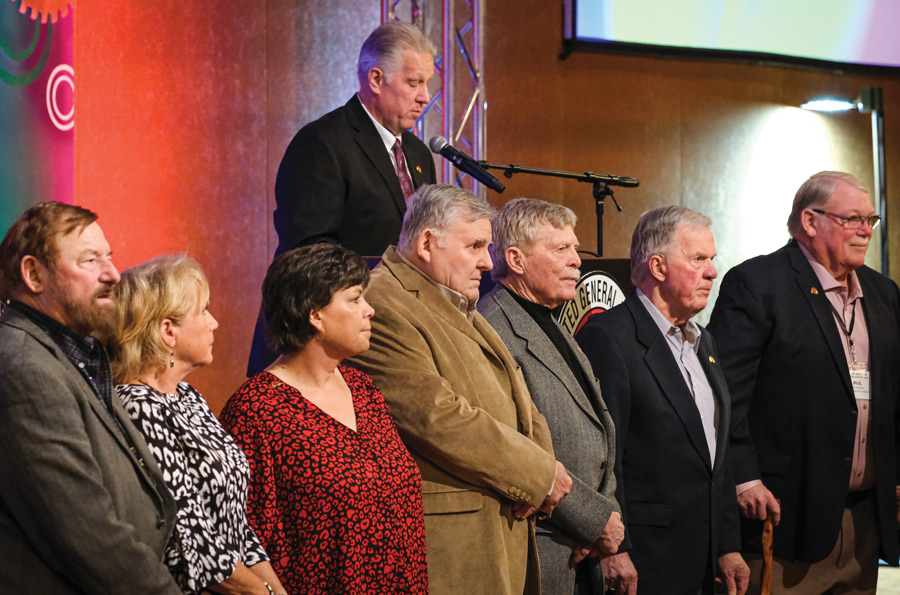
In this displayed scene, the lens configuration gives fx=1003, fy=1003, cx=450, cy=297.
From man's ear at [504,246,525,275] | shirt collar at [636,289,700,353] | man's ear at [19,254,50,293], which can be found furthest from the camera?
shirt collar at [636,289,700,353]

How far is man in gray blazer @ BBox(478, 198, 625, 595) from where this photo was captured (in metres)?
2.84

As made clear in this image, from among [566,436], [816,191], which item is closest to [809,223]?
[816,191]

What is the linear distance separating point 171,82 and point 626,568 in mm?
3311

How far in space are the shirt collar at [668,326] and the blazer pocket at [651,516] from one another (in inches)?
22.6

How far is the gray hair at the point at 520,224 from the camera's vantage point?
3.10 meters

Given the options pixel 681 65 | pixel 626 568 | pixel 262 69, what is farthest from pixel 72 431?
pixel 681 65

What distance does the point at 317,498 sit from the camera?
223 centimetres

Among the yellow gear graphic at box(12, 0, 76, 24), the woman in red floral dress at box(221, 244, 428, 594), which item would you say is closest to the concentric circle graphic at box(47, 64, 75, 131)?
the yellow gear graphic at box(12, 0, 76, 24)

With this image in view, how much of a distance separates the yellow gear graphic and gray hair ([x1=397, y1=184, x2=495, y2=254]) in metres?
1.82

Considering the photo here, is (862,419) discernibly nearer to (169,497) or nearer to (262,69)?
(169,497)

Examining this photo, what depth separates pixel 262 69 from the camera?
17.6 feet

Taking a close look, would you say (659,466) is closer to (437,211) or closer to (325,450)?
(437,211)

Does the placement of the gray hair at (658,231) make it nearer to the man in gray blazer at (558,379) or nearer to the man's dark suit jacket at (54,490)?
the man in gray blazer at (558,379)

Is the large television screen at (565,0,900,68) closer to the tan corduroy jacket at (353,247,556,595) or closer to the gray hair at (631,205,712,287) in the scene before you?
the gray hair at (631,205,712,287)
